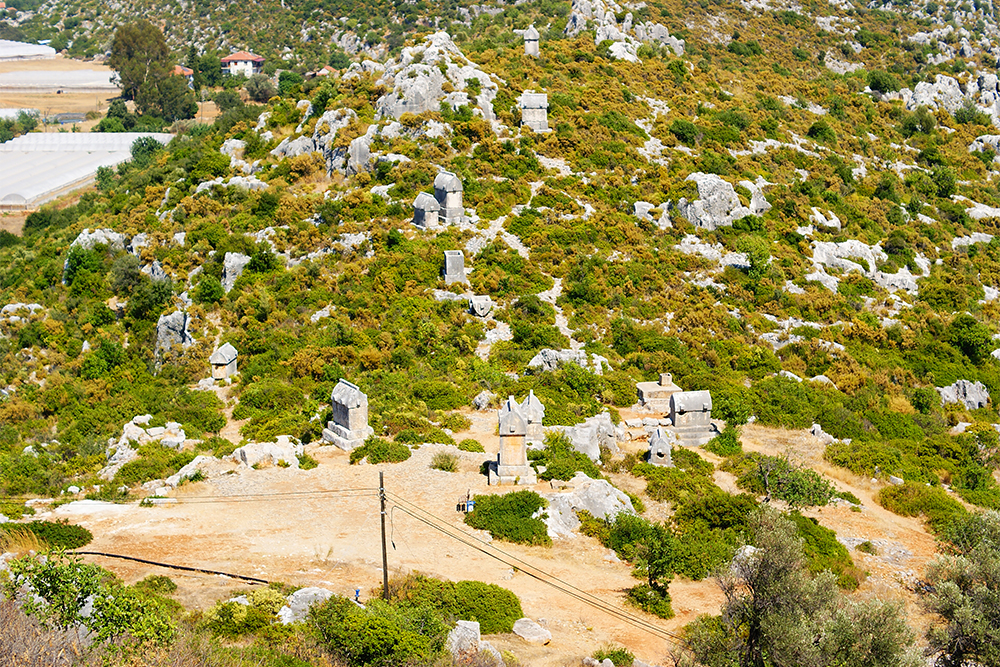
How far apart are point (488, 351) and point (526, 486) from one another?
11.1 metres

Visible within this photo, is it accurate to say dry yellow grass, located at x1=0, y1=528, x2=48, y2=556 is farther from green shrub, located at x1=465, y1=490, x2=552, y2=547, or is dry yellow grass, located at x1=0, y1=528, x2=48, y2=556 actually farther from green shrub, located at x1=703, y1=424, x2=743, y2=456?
green shrub, located at x1=703, y1=424, x2=743, y2=456

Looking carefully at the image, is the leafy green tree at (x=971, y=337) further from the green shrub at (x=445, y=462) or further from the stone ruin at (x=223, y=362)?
the stone ruin at (x=223, y=362)

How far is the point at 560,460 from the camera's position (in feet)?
92.7

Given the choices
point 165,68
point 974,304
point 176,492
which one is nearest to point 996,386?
point 974,304

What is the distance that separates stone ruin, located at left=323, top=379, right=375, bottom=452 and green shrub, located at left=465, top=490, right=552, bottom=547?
20.1 ft

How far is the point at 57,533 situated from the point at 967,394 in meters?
35.2

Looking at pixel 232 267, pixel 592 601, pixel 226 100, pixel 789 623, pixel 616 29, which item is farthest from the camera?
pixel 226 100

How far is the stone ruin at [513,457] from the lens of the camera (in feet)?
88.8

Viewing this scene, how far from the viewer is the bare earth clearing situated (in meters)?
21.4

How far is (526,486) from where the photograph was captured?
27297mm

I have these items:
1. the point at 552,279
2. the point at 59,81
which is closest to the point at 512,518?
the point at 552,279

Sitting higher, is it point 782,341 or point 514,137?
point 514,137

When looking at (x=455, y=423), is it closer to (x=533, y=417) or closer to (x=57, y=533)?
(x=533, y=417)

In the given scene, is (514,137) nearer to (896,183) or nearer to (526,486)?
(896,183)
